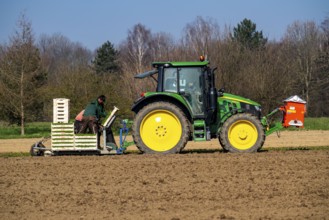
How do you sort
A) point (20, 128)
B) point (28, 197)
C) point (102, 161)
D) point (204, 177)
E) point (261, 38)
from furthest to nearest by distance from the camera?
1. point (261, 38)
2. point (20, 128)
3. point (102, 161)
4. point (204, 177)
5. point (28, 197)

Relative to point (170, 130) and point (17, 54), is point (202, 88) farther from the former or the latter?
point (17, 54)

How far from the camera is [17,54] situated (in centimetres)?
3734

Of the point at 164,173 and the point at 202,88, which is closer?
the point at 164,173

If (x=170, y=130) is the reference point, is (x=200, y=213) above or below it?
below

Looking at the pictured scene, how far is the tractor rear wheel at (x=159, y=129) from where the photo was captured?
1655 centimetres

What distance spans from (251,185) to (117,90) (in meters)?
24.7

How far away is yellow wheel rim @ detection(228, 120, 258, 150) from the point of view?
654 inches

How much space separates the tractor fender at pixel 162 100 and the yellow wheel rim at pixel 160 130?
36 centimetres

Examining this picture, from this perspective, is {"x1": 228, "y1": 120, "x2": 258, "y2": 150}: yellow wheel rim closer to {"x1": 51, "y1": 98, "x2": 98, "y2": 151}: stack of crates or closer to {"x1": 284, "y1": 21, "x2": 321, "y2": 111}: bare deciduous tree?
{"x1": 51, "y1": 98, "x2": 98, "y2": 151}: stack of crates

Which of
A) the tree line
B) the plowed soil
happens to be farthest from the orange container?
the tree line

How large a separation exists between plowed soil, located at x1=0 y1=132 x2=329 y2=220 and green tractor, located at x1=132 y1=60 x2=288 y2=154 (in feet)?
2.02

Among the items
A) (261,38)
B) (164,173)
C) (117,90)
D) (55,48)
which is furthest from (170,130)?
(55,48)

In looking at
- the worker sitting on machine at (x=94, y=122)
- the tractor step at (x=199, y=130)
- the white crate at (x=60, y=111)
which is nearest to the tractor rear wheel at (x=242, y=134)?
the tractor step at (x=199, y=130)

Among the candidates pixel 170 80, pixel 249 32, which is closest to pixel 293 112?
pixel 170 80
